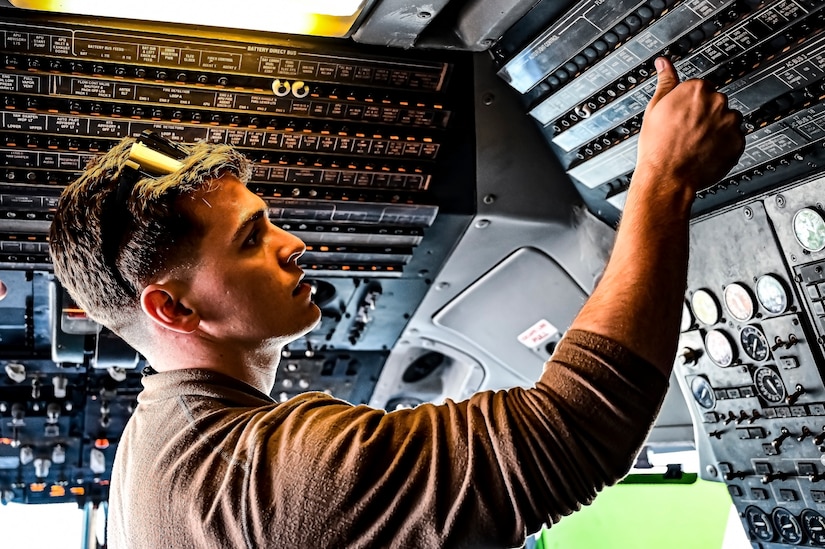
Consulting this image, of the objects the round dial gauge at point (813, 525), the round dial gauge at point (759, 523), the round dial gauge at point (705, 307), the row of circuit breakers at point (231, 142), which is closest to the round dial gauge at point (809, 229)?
the round dial gauge at point (705, 307)

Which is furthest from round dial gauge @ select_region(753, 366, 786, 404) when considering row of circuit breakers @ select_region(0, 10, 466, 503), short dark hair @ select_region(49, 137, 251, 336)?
short dark hair @ select_region(49, 137, 251, 336)

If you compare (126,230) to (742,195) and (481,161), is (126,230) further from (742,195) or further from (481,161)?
(742,195)

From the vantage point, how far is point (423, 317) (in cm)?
409

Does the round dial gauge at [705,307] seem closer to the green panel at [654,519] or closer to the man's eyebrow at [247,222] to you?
the green panel at [654,519]

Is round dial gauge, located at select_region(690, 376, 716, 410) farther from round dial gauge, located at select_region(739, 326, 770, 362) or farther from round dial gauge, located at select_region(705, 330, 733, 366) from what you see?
round dial gauge, located at select_region(739, 326, 770, 362)

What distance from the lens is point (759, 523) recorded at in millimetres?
3203

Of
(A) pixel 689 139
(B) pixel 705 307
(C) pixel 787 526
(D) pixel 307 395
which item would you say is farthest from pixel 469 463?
(C) pixel 787 526

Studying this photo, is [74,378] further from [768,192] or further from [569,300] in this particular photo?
[768,192]

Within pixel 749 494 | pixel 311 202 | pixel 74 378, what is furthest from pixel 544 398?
pixel 74 378

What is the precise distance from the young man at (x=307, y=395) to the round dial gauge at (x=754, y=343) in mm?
1662

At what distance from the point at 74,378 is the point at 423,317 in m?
1.63

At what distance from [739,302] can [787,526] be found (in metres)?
0.79

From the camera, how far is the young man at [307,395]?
4.08ft

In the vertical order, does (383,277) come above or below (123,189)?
below
